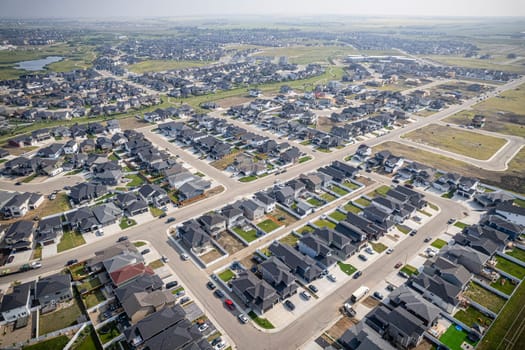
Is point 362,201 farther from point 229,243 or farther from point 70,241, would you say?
point 70,241

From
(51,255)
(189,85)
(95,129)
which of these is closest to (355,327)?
(51,255)

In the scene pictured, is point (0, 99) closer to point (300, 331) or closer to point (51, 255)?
point (51, 255)

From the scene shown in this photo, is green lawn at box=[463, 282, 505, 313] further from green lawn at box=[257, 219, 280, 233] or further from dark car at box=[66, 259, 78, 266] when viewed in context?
dark car at box=[66, 259, 78, 266]

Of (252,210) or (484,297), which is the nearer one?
(484,297)

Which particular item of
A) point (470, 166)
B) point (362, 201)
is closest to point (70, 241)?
point (362, 201)

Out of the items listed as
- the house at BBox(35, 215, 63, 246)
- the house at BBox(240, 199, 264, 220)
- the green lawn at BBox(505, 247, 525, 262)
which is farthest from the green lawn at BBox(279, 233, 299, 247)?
the house at BBox(35, 215, 63, 246)

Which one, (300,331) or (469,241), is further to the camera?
(469,241)
